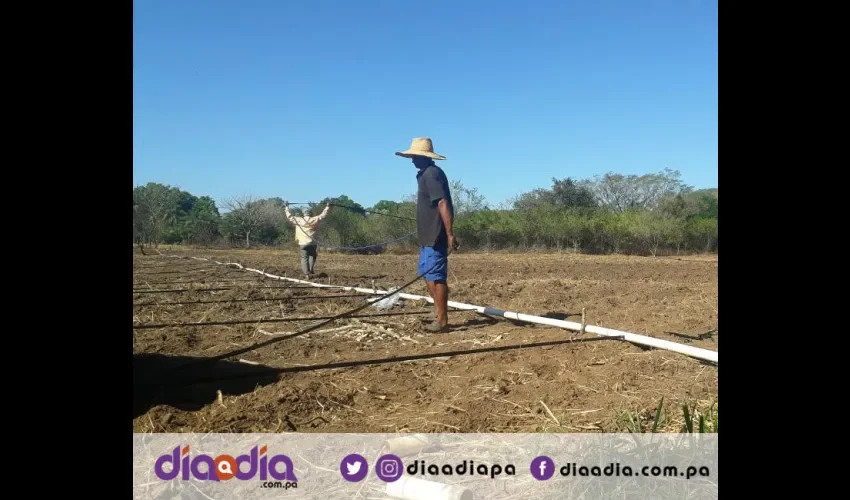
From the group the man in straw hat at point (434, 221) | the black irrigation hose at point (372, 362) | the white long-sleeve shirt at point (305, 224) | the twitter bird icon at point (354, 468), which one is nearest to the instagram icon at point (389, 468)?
the twitter bird icon at point (354, 468)

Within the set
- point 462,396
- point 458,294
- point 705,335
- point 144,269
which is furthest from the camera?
point 144,269

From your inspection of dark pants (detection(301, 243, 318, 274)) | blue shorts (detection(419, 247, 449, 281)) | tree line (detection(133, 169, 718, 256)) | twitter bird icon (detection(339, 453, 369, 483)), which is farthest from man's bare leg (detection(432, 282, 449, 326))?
tree line (detection(133, 169, 718, 256))

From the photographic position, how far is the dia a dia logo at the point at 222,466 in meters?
2.52

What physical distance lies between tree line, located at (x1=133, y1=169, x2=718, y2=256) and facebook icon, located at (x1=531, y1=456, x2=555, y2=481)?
1350 cm

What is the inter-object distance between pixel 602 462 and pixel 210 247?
22.1 meters

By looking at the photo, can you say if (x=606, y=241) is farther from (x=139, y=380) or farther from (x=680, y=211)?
(x=139, y=380)

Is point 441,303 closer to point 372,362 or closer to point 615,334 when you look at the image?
point 372,362
